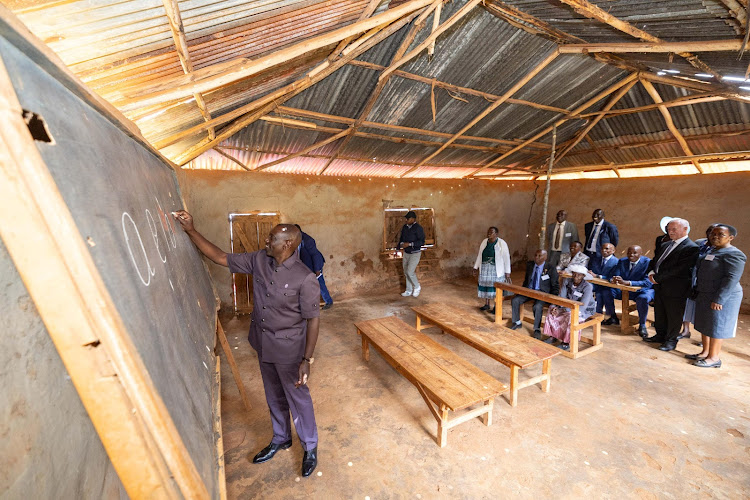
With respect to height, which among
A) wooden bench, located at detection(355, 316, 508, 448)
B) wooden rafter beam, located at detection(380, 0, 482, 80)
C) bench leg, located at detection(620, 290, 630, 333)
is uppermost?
wooden rafter beam, located at detection(380, 0, 482, 80)

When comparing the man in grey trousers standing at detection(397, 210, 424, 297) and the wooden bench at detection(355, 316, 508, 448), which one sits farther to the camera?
the man in grey trousers standing at detection(397, 210, 424, 297)

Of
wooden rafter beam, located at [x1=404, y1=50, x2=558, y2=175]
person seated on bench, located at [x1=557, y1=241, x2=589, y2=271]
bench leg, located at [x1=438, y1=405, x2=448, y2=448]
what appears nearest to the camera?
bench leg, located at [x1=438, y1=405, x2=448, y2=448]

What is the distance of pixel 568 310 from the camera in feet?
16.0

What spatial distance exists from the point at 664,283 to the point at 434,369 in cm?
428

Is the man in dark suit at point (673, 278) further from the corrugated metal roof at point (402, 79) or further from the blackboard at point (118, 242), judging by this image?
the blackboard at point (118, 242)

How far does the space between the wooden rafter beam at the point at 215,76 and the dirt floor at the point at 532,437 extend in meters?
3.00

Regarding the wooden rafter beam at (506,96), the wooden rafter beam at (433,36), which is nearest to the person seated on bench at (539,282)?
the wooden rafter beam at (506,96)

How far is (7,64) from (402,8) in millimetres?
2959

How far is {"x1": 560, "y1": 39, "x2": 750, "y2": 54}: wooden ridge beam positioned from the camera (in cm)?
330

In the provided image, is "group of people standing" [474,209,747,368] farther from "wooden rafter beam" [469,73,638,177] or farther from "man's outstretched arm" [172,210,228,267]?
"man's outstretched arm" [172,210,228,267]

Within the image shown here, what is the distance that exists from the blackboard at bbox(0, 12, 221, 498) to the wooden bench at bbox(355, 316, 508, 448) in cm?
189

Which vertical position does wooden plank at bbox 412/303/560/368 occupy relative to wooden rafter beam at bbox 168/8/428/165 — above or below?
below

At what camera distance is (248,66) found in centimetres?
256

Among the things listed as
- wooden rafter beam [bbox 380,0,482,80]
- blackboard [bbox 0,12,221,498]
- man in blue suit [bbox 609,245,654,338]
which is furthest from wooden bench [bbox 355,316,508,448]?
man in blue suit [bbox 609,245,654,338]
